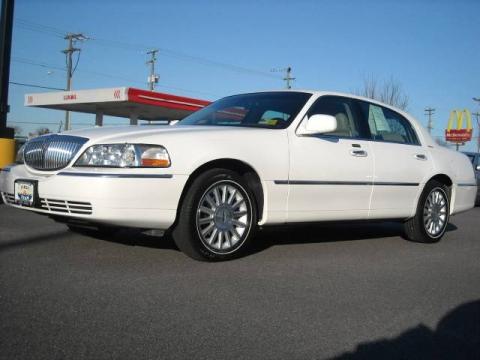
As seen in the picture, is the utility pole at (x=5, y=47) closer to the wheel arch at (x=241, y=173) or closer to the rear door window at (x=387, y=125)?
the wheel arch at (x=241, y=173)

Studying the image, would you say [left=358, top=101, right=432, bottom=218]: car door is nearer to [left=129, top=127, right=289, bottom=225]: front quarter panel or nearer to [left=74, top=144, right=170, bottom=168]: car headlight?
[left=129, top=127, right=289, bottom=225]: front quarter panel

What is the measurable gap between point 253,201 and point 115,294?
1.65 m

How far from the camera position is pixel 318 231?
686 centimetres

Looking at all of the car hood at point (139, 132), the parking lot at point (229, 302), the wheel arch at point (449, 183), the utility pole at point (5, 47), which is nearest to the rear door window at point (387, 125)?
the wheel arch at point (449, 183)

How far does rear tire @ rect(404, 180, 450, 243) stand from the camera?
620cm

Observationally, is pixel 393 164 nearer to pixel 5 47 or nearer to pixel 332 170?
pixel 332 170

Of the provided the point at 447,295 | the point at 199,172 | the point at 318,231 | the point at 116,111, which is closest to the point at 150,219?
the point at 199,172

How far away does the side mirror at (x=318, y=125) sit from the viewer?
15.9ft

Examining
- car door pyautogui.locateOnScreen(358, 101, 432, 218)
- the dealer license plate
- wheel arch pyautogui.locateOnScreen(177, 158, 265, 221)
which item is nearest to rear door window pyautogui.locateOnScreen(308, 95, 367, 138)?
car door pyautogui.locateOnScreen(358, 101, 432, 218)

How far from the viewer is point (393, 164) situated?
5789mm

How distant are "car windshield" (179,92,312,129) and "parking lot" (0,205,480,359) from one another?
47.6 inches

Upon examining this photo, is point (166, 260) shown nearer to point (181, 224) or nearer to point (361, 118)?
point (181, 224)

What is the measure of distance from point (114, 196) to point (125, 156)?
317 mm

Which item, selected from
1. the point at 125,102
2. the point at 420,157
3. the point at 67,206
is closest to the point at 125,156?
the point at 67,206
